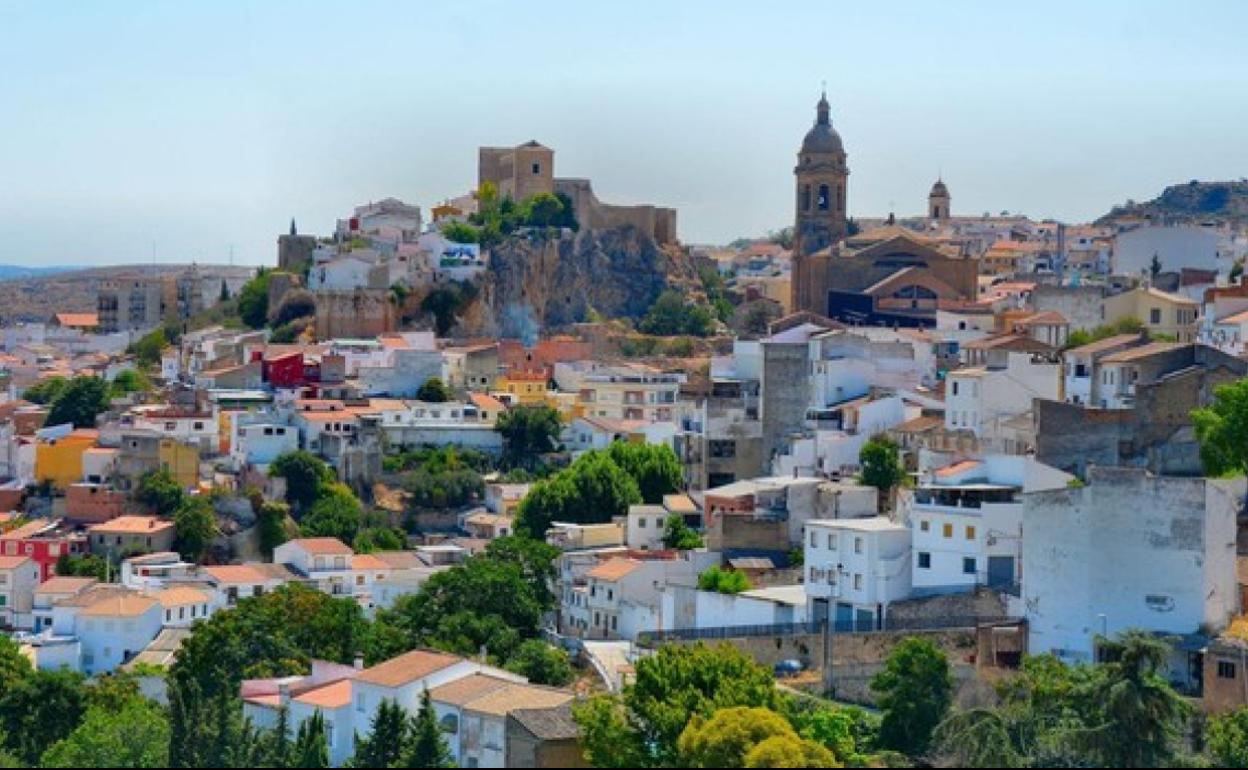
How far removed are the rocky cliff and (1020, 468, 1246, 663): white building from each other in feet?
114

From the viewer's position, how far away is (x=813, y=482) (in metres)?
40.1

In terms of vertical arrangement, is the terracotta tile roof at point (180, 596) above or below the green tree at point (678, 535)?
below

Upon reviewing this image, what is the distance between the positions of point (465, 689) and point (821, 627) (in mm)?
4907

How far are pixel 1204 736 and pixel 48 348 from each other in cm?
5324

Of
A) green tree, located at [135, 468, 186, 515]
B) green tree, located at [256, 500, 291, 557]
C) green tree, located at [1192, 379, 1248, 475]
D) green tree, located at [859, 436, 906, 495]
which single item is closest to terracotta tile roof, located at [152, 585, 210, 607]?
green tree, located at [256, 500, 291, 557]

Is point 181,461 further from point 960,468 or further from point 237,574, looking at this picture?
point 960,468

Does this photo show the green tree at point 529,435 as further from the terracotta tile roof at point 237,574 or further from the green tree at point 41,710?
the green tree at point 41,710

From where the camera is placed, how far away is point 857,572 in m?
34.9

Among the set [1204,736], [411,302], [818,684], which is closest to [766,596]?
[818,684]

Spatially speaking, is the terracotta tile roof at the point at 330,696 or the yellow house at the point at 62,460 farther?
the yellow house at the point at 62,460

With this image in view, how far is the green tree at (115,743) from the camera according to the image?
32062 millimetres

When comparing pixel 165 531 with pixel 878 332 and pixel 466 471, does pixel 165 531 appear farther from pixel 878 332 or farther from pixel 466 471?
pixel 878 332

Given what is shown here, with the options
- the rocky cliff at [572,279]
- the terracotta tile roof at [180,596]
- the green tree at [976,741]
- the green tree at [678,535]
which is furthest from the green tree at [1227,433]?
the rocky cliff at [572,279]

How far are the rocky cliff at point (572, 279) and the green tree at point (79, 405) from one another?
11837 millimetres
